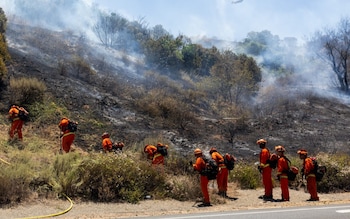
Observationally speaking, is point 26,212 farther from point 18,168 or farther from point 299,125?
point 299,125

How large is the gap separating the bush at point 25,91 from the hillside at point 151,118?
654 mm

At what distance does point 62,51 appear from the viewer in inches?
1250

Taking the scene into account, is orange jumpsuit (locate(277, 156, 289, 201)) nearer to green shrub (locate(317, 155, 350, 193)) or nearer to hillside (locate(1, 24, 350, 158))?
green shrub (locate(317, 155, 350, 193))

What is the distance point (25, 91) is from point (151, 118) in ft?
23.0

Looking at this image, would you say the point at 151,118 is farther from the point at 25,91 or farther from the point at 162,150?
the point at 162,150

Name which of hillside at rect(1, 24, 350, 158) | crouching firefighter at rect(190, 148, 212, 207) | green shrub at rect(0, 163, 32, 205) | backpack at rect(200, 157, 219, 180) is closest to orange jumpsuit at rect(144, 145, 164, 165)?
crouching firefighter at rect(190, 148, 212, 207)

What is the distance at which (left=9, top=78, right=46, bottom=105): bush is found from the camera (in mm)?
17609

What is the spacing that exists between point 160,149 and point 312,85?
33753mm

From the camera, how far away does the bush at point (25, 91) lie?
17.6 metres

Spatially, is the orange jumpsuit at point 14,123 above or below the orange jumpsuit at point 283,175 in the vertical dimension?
above

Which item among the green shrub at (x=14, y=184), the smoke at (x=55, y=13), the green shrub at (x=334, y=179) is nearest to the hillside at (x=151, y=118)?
the green shrub at (x=334, y=179)

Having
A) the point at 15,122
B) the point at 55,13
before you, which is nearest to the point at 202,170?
the point at 15,122

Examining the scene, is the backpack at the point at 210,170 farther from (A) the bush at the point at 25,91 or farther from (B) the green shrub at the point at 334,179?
(A) the bush at the point at 25,91

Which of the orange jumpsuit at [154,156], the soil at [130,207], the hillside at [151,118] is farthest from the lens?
the hillside at [151,118]
